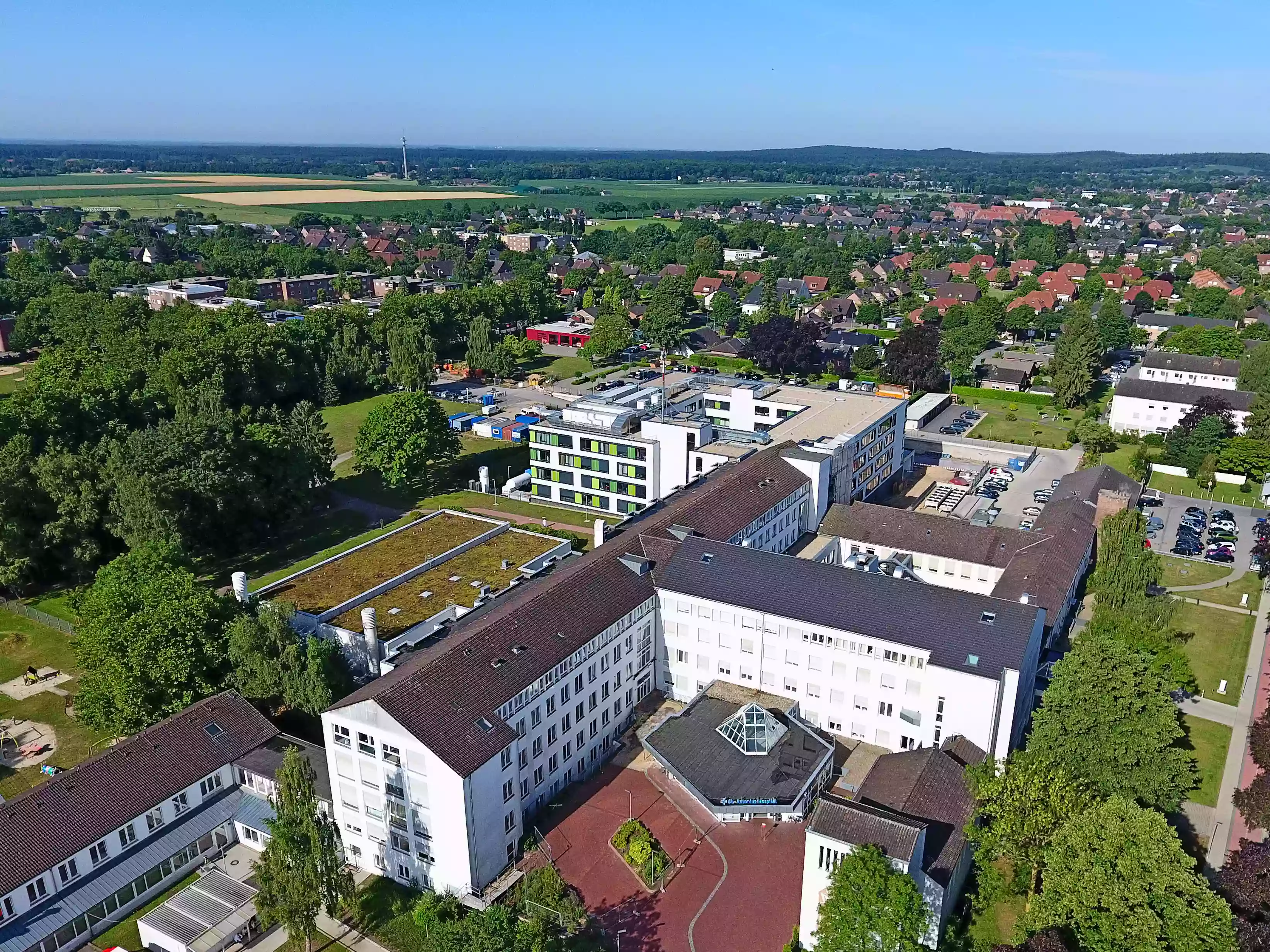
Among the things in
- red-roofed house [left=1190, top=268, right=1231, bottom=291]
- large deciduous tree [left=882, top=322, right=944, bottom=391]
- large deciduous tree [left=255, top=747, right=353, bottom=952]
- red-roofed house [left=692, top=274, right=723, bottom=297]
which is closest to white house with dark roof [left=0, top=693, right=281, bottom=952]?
large deciduous tree [left=255, top=747, right=353, bottom=952]

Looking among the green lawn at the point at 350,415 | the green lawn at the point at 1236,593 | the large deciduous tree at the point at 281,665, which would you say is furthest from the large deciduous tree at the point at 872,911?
the green lawn at the point at 350,415

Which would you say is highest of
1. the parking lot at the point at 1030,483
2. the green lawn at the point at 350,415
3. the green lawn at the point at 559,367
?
the green lawn at the point at 559,367

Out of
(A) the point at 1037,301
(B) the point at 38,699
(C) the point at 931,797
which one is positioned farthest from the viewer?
(A) the point at 1037,301

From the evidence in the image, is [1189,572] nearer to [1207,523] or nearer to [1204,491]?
[1207,523]

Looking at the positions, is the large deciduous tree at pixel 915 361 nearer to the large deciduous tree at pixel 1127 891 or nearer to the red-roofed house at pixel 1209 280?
the large deciduous tree at pixel 1127 891

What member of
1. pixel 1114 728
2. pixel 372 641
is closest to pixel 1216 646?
pixel 1114 728
